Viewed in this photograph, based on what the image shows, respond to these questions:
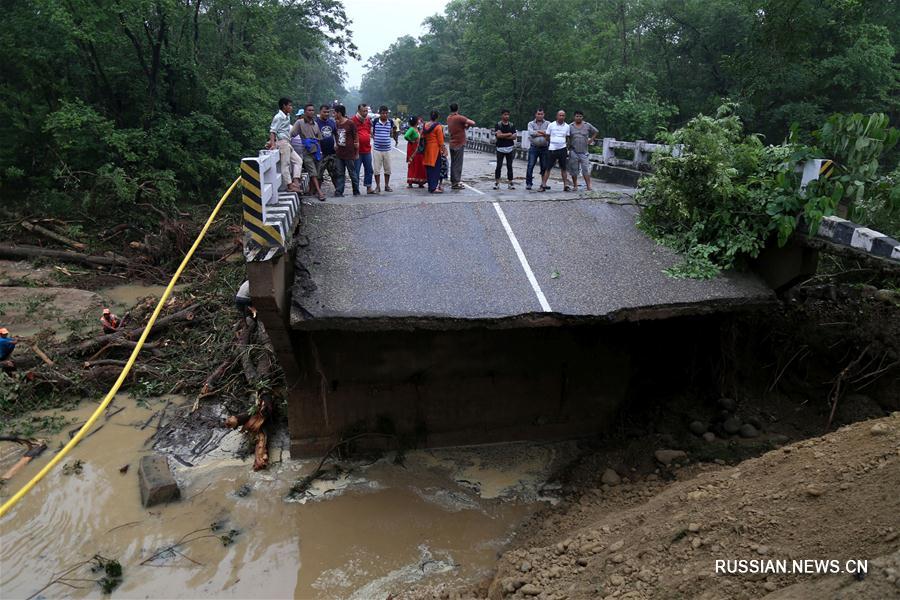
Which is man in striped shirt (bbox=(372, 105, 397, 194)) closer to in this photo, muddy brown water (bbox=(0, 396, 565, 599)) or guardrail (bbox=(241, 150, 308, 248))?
guardrail (bbox=(241, 150, 308, 248))

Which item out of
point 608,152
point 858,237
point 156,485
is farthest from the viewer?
point 608,152

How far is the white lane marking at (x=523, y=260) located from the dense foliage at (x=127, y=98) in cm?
1189

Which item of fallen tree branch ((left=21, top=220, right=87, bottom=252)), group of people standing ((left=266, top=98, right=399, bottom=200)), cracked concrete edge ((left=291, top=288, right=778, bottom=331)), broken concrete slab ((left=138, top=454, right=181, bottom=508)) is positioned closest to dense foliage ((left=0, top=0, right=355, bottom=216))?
fallen tree branch ((left=21, top=220, right=87, bottom=252))

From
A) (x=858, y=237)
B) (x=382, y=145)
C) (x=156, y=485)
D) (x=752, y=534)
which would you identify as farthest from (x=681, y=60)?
(x=156, y=485)

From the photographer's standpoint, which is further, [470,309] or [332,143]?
[332,143]

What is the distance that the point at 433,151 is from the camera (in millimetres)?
10805

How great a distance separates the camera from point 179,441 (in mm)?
9086

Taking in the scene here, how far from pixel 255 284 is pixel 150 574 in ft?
10.7

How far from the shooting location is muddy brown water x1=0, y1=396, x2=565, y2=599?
21.5 feet

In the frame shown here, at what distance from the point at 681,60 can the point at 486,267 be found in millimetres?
21492

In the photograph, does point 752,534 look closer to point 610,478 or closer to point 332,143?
point 610,478

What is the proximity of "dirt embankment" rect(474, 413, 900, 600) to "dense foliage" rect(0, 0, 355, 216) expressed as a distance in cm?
1553

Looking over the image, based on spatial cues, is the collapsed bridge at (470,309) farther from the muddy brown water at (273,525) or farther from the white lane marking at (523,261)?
the muddy brown water at (273,525)
